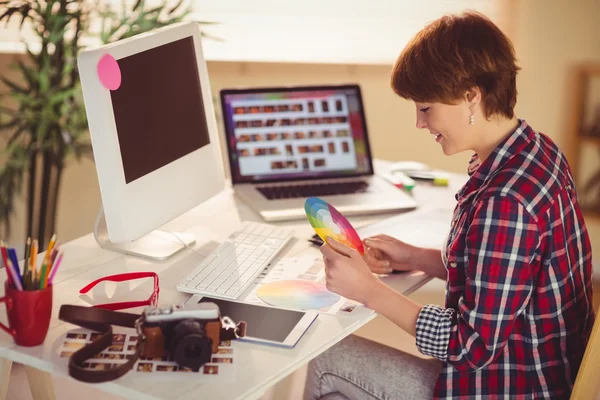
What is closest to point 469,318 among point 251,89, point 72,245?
point 72,245

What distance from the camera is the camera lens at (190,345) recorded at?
1.11 metres

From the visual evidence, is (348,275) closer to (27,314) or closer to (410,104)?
(27,314)

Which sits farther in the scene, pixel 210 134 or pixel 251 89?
pixel 251 89

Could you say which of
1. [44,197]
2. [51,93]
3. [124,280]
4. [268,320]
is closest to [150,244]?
[124,280]

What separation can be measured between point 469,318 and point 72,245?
866 mm

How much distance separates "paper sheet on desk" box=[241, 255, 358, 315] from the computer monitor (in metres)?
0.23

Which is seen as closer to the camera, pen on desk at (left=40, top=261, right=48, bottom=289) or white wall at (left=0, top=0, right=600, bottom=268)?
pen on desk at (left=40, top=261, right=48, bottom=289)

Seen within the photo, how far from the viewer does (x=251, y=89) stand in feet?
6.56

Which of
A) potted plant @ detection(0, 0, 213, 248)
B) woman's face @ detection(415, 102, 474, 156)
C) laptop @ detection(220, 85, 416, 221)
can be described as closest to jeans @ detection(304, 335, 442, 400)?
woman's face @ detection(415, 102, 474, 156)

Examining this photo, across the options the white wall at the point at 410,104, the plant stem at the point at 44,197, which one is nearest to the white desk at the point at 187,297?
the plant stem at the point at 44,197

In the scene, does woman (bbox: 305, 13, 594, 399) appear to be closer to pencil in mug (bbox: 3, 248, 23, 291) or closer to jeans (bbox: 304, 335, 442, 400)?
jeans (bbox: 304, 335, 442, 400)

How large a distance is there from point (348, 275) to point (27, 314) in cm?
53

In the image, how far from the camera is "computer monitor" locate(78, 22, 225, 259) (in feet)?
4.61

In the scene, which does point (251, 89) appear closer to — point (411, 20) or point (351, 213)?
point (351, 213)
